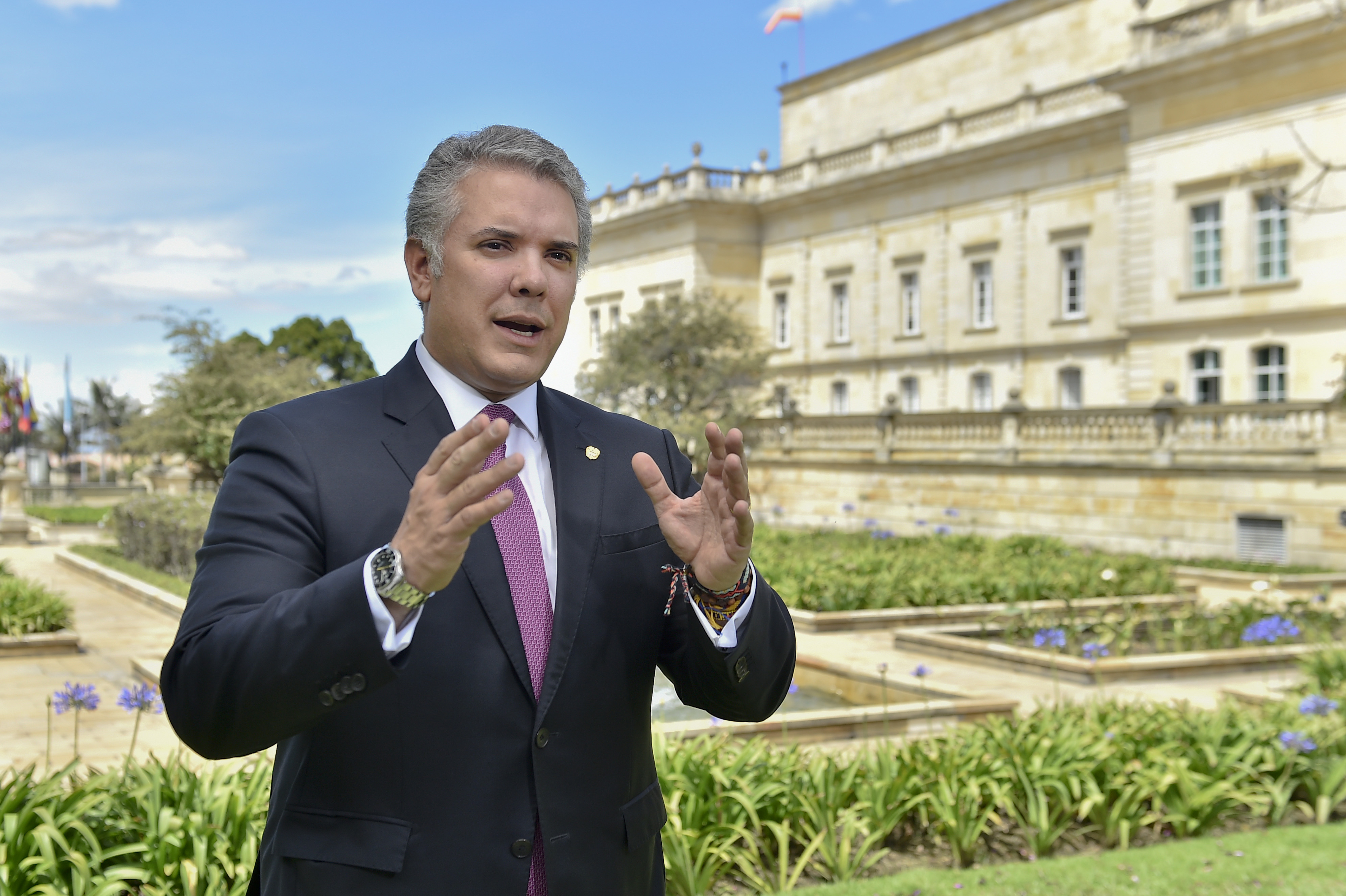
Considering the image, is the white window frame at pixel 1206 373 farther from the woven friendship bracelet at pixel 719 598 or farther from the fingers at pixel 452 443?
the fingers at pixel 452 443

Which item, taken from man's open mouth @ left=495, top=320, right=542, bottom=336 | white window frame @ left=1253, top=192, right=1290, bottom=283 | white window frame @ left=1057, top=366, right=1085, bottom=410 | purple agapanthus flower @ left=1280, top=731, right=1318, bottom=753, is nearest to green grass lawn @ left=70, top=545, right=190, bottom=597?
purple agapanthus flower @ left=1280, top=731, right=1318, bottom=753

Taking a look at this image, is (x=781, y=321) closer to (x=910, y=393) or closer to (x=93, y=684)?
(x=910, y=393)

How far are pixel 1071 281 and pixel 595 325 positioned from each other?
71.1 ft

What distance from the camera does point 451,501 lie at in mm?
1666

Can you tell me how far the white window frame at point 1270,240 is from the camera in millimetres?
27109

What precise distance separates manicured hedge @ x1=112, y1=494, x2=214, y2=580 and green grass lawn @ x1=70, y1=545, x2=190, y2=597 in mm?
172

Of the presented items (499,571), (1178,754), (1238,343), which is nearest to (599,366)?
(1238,343)

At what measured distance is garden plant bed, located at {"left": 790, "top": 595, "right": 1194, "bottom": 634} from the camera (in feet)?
42.7

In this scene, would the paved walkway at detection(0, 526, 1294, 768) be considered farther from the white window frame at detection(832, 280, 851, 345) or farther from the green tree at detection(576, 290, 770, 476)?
the white window frame at detection(832, 280, 851, 345)

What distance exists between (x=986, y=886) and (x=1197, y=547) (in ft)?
60.2

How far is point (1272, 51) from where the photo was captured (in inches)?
1038

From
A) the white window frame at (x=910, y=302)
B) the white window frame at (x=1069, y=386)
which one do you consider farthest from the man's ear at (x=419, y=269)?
the white window frame at (x=910, y=302)

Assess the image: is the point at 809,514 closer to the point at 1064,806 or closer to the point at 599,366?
the point at 599,366

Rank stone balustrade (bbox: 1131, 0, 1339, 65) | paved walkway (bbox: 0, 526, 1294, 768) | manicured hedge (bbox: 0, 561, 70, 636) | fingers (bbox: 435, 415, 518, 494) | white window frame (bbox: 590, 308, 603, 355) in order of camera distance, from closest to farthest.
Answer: fingers (bbox: 435, 415, 518, 494), paved walkway (bbox: 0, 526, 1294, 768), manicured hedge (bbox: 0, 561, 70, 636), stone balustrade (bbox: 1131, 0, 1339, 65), white window frame (bbox: 590, 308, 603, 355)
